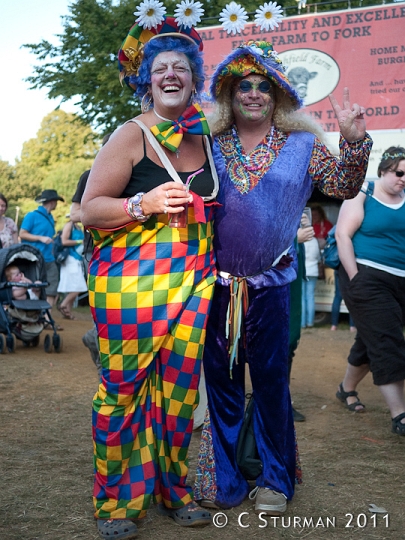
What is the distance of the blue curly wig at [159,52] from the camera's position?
3072 millimetres

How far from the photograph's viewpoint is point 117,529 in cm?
299

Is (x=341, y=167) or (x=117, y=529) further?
(x=341, y=167)

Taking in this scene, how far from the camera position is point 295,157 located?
129 inches

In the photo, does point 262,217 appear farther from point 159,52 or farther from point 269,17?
point 269,17

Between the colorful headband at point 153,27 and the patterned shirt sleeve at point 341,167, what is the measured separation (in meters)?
0.78

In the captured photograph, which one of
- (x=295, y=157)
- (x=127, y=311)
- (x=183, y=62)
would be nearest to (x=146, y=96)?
(x=183, y=62)

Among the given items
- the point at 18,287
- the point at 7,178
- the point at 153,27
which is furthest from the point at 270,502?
the point at 7,178

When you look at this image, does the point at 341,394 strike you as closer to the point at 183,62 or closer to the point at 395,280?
the point at 395,280

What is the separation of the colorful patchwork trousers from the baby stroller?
4900mm

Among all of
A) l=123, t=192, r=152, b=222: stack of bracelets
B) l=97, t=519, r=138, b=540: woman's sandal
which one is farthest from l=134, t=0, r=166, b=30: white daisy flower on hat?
l=97, t=519, r=138, b=540: woman's sandal

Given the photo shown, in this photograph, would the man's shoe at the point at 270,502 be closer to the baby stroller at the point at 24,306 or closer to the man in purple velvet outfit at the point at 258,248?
the man in purple velvet outfit at the point at 258,248

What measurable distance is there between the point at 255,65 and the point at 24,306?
16.9 ft

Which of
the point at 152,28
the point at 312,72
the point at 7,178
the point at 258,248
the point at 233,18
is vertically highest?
the point at 7,178

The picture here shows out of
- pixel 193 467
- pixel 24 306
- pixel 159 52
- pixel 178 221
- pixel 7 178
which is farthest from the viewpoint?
pixel 7 178
